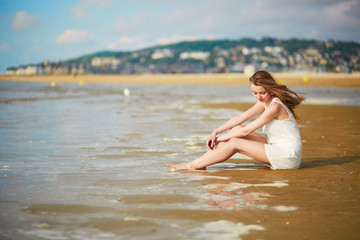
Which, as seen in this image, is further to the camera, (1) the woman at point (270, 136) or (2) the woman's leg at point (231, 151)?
(2) the woman's leg at point (231, 151)

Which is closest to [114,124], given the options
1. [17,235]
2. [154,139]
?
[154,139]

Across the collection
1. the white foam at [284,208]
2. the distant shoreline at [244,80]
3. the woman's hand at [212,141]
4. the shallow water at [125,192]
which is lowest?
the white foam at [284,208]

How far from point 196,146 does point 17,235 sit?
4.89m

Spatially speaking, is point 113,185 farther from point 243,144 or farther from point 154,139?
point 154,139

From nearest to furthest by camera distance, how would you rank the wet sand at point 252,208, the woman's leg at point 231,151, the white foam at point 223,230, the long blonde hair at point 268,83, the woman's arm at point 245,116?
the white foam at point 223,230, the wet sand at point 252,208, the long blonde hair at point 268,83, the woman's leg at point 231,151, the woman's arm at point 245,116

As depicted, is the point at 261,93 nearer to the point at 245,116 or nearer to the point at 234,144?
the point at 245,116

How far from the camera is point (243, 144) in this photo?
221 inches

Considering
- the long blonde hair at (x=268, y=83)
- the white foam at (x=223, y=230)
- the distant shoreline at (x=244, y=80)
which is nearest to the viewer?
the white foam at (x=223, y=230)

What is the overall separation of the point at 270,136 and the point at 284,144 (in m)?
0.24

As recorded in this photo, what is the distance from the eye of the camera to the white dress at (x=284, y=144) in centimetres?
551

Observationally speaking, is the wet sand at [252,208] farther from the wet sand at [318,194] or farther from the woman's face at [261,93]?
the woman's face at [261,93]

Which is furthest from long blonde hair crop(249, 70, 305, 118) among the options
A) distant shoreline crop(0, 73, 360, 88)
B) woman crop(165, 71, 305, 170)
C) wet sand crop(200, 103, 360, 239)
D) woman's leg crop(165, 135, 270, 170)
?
distant shoreline crop(0, 73, 360, 88)

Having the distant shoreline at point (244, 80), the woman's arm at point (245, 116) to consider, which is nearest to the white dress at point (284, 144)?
the woman's arm at point (245, 116)

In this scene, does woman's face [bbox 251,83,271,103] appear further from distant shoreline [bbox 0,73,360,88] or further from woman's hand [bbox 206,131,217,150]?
distant shoreline [bbox 0,73,360,88]
